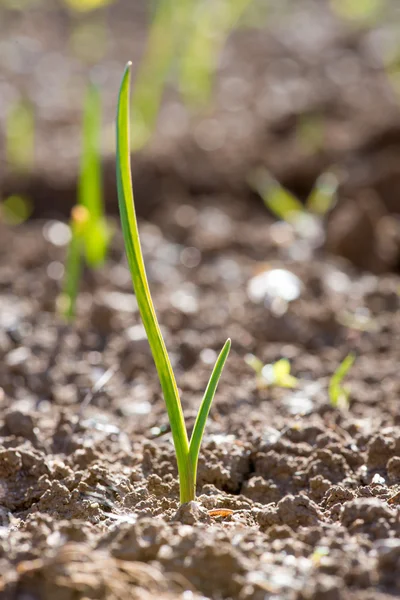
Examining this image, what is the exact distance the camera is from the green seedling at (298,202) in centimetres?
268

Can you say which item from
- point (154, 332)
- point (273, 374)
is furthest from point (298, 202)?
point (154, 332)

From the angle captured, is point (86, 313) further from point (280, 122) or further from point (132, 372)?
point (280, 122)

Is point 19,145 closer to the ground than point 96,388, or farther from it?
farther from it

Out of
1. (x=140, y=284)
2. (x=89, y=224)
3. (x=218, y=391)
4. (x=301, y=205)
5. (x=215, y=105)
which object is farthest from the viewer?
(x=215, y=105)

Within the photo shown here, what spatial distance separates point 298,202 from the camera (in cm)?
296

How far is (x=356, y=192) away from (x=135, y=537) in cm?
204

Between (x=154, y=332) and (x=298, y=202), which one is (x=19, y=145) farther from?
(x=154, y=332)

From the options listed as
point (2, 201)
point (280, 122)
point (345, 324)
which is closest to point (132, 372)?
point (345, 324)

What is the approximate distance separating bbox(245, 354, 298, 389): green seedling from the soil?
0.02 m

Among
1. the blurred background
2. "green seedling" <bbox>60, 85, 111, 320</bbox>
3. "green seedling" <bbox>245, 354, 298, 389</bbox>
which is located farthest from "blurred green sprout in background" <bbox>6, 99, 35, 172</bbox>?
"green seedling" <bbox>245, 354, 298, 389</bbox>

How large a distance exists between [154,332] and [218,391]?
0.60m

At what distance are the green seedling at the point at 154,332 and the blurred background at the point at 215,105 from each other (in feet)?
3.79

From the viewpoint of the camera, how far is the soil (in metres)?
0.98

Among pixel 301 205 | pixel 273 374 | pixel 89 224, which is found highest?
pixel 301 205
